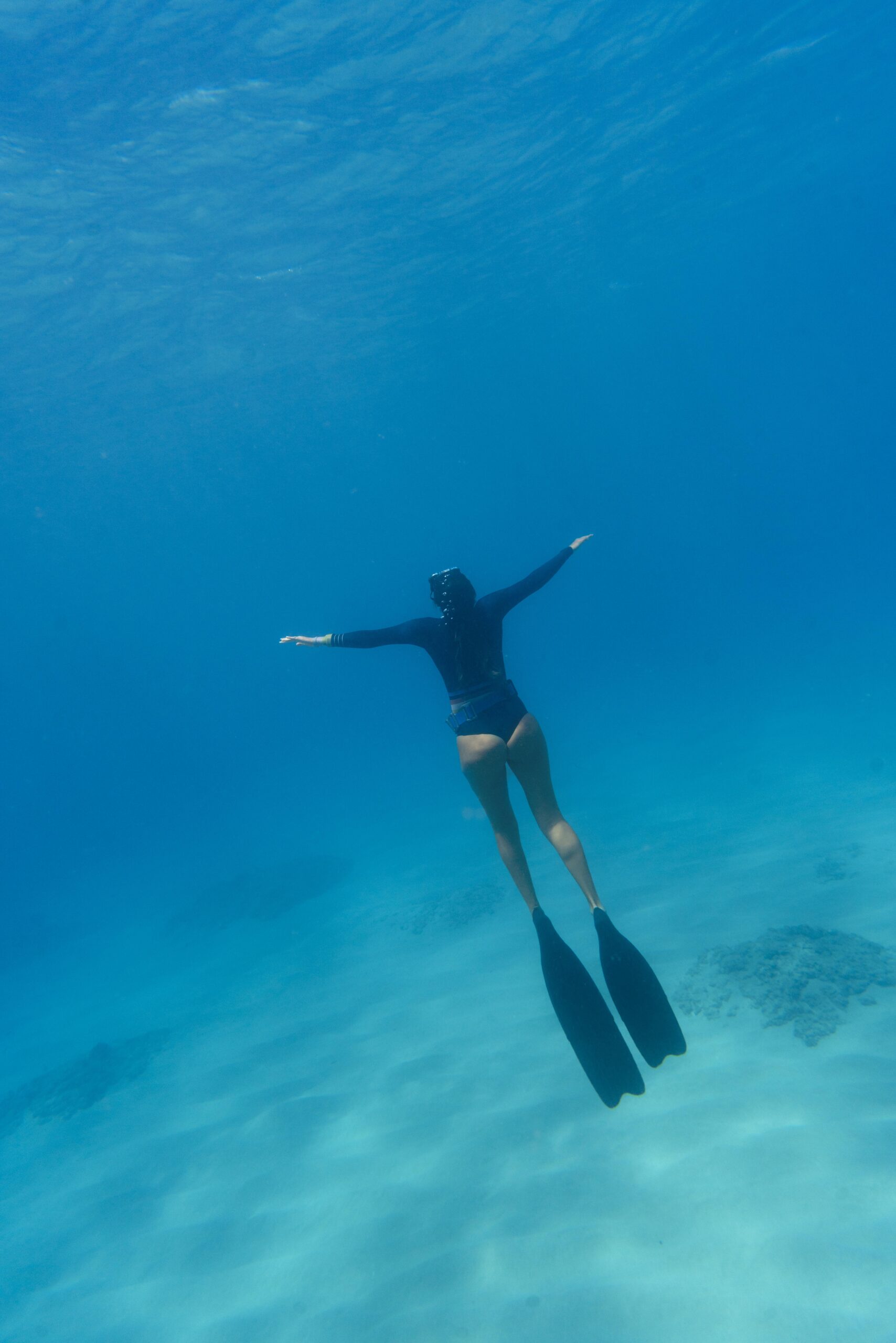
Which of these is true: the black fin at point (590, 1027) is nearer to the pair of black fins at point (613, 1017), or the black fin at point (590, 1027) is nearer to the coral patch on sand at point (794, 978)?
the pair of black fins at point (613, 1017)

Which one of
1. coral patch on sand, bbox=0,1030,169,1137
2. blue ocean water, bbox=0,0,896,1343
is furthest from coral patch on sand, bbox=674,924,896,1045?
coral patch on sand, bbox=0,1030,169,1137

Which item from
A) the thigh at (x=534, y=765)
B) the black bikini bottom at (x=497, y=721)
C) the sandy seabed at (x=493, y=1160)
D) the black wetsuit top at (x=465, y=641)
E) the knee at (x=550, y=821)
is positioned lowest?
the sandy seabed at (x=493, y=1160)

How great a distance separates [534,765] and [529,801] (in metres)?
0.32

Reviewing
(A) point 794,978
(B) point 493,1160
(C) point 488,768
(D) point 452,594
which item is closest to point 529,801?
(C) point 488,768

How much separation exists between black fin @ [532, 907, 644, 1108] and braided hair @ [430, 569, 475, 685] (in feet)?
6.29

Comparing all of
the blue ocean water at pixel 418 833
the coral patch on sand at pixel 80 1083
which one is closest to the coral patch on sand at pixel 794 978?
the blue ocean water at pixel 418 833

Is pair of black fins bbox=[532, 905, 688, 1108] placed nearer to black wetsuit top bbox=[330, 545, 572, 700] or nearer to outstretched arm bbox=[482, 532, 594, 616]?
black wetsuit top bbox=[330, 545, 572, 700]

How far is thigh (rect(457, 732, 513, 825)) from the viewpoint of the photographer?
4.84 m

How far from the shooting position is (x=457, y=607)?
5.09 m

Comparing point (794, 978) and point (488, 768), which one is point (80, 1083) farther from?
point (794, 978)

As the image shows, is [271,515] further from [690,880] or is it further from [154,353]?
[690,880]

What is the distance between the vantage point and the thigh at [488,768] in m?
4.84

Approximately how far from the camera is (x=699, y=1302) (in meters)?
4.01

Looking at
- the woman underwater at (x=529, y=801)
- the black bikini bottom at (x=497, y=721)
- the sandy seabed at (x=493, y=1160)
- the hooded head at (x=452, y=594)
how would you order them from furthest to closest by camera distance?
the hooded head at (x=452, y=594) → the black bikini bottom at (x=497, y=721) → the woman underwater at (x=529, y=801) → the sandy seabed at (x=493, y=1160)
